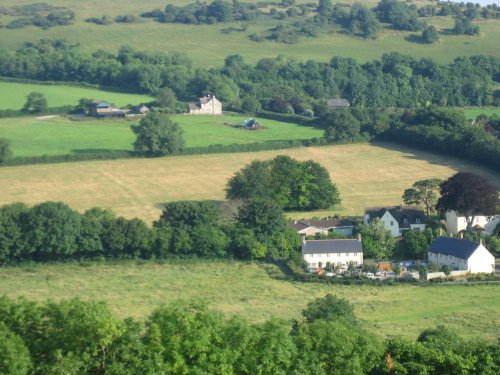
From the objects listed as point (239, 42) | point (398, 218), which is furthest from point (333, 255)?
point (239, 42)

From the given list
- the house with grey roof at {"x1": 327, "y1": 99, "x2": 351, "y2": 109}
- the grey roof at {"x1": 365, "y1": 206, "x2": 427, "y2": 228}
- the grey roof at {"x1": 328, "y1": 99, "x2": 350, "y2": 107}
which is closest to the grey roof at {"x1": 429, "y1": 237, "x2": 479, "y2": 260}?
the grey roof at {"x1": 365, "y1": 206, "x2": 427, "y2": 228}

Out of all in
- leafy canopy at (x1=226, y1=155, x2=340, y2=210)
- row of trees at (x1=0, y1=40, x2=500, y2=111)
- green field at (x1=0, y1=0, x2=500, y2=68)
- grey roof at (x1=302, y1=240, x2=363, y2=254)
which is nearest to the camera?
grey roof at (x1=302, y1=240, x2=363, y2=254)

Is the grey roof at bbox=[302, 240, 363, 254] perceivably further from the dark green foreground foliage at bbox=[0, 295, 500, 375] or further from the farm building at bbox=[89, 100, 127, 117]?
the farm building at bbox=[89, 100, 127, 117]

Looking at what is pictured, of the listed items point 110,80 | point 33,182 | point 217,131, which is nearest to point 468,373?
point 33,182

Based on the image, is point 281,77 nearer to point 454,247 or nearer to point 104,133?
point 104,133

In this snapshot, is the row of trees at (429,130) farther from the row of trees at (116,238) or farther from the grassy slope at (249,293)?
the grassy slope at (249,293)

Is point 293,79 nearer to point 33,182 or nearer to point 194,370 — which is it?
point 33,182
